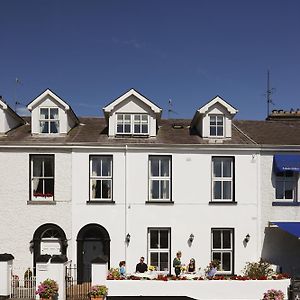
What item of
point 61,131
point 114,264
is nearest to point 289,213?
point 114,264

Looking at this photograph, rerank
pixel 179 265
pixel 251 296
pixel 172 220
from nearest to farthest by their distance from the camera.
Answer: pixel 251 296
pixel 179 265
pixel 172 220

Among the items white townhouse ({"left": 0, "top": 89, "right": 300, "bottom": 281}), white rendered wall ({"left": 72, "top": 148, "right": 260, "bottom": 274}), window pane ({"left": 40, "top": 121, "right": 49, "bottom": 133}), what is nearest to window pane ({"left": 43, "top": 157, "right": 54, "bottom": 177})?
white townhouse ({"left": 0, "top": 89, "right": 300, "bottom": 281})

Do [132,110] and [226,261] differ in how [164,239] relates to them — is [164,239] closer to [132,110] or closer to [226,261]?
[226,261]

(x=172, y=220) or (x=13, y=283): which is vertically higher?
(x=172, y=220)

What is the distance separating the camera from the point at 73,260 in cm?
2309

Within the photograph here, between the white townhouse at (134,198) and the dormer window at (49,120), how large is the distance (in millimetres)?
182

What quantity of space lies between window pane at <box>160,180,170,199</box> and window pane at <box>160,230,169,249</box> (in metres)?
1.94

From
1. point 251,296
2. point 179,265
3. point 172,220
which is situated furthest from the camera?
point 172,220

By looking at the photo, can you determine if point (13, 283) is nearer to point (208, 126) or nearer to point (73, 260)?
point (73, 260)

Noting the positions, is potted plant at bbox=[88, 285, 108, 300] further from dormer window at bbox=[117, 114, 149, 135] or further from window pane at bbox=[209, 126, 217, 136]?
window pane at bbox=[209, 126, 217, 136]

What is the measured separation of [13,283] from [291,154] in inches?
642

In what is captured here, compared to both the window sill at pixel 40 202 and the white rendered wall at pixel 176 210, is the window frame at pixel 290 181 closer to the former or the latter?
the white rendered wall at pixel 176 210

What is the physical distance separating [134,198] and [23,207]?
612 centimetres

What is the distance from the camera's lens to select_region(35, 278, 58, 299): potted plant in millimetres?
18328
